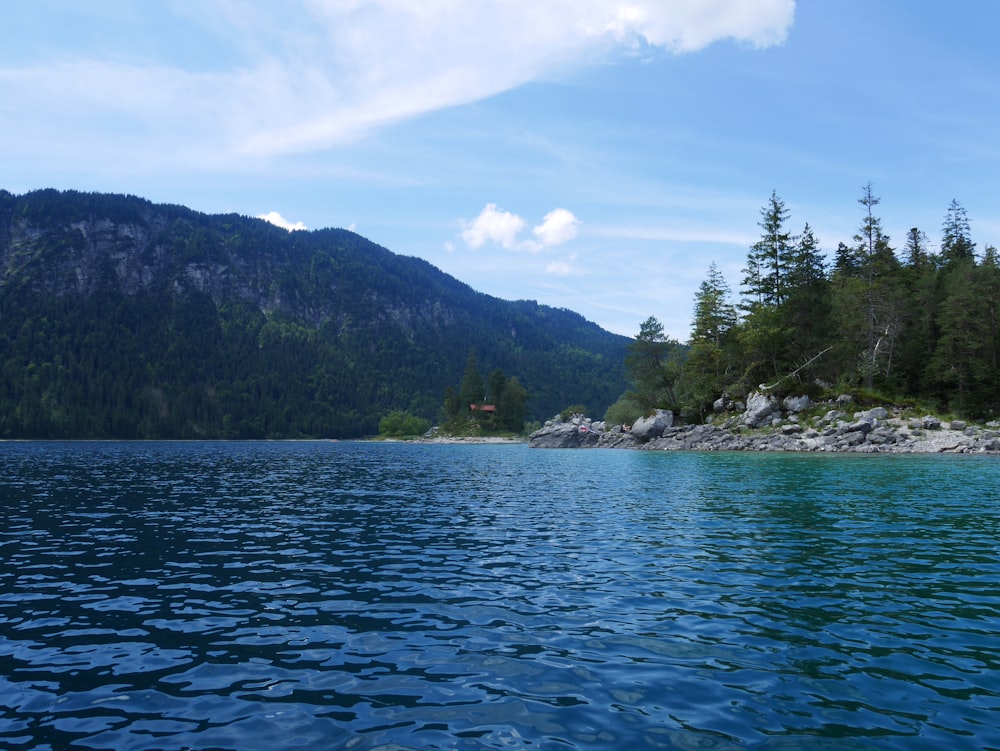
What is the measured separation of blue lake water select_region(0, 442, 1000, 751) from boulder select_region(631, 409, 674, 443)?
81.5 m

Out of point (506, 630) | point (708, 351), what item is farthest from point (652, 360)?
point (506, 630)

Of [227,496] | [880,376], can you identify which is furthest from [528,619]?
[880,376]

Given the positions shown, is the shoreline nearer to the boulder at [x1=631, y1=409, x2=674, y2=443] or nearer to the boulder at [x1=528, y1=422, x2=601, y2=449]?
the boulder at [x1=631, y1=409, x2=674, y2=443]

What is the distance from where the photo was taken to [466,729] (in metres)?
8.70

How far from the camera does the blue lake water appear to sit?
8828 millimetres

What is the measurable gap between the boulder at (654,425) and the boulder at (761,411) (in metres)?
17.5

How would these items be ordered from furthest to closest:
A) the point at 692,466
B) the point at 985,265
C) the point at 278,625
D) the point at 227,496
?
the point at 985,265 < the point at 692,466 < the point at 227,496 < the point at 278,625

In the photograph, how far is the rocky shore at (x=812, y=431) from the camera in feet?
240

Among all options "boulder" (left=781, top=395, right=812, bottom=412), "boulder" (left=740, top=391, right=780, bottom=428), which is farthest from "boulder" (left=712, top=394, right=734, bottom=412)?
"boulder" (left=781, top=395, right=812, bottom=412)

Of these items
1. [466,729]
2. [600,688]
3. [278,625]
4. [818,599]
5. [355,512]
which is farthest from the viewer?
[355,512]

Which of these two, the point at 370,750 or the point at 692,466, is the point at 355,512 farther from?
the point at 692,466

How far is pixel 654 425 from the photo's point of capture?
111625mm

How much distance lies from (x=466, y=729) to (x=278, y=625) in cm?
674

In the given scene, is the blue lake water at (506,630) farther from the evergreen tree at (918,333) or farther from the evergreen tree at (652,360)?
the evergreen tree at (652,360)
